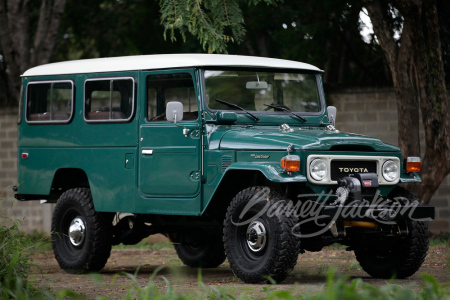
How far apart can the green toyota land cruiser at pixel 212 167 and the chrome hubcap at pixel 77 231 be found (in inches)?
0.6

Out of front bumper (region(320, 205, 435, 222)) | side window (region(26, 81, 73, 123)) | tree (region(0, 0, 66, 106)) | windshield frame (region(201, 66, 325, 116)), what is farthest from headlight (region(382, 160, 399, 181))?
tree (region(0, 0, 66, 106))

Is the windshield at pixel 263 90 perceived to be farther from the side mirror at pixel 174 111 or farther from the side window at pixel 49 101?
the side window at pixel 49 101

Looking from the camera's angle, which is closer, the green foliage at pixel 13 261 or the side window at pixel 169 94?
the green foliage at pixel 13 261

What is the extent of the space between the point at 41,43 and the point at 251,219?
8473 mm

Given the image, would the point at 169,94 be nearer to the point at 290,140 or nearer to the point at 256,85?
the point at 256,85

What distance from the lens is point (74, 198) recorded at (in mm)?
10000

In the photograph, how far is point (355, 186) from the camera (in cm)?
767

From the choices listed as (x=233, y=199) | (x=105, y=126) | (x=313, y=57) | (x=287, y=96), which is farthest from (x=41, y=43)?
(x=233, y=199)

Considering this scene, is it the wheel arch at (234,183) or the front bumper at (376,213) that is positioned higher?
Answer: the wheel arch at (234,183)

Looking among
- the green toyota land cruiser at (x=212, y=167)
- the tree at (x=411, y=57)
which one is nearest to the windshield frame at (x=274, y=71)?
the green toyota land cruiser at (x=212, y=167)

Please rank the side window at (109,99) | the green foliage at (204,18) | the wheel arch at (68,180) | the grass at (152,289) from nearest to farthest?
the grass at (152,289)
the side window at (109,99)
the wheel arch at (68,180)
the green foliage at (204,18)

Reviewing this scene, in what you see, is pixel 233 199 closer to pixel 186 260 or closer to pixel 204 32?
pixel 186 260

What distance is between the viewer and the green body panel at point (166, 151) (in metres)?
7.95

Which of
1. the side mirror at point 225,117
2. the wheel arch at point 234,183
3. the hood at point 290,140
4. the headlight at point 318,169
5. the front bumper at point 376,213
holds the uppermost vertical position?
the side mirror at point 225,117
